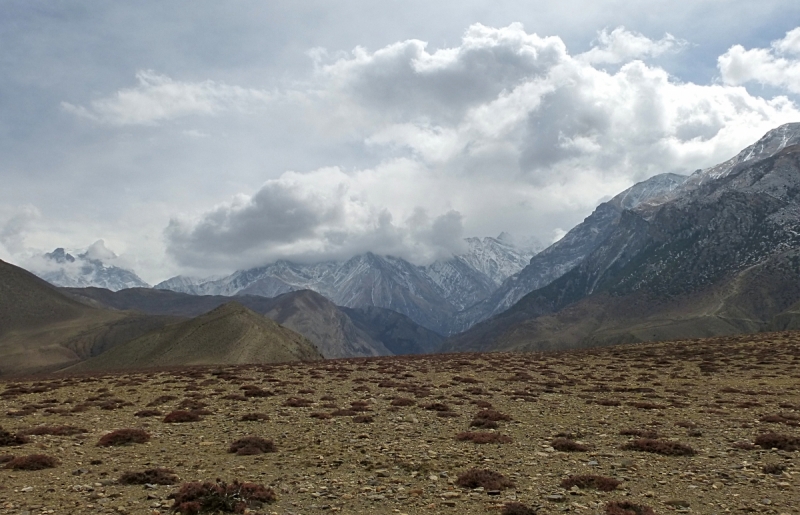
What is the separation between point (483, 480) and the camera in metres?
14.6

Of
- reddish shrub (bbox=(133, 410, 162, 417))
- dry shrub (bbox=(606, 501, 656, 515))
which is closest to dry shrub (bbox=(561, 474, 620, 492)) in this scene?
dry shrub (bbox=(606, 501, 656, 515))

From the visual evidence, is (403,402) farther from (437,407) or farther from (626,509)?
(626,509)

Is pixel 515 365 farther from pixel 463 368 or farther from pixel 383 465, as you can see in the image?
pixel 383 465

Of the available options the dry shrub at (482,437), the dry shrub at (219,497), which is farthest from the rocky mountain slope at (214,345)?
the dry shrub at (219,497)

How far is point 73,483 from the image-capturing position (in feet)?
49.2

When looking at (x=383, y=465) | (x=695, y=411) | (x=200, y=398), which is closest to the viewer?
(x=383, y=465)

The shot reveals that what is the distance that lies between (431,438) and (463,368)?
120 ft

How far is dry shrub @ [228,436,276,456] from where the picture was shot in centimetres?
1878

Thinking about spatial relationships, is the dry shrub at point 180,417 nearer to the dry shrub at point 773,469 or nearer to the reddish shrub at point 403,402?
the reddish shrub at point 403,402

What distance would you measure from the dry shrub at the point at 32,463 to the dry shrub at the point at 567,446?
56.3ft

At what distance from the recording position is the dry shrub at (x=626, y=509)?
39.6 feet

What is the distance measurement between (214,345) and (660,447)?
430 ft

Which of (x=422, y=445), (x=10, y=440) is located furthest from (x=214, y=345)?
(x=422, y=445)

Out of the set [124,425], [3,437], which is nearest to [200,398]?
[124,425]
